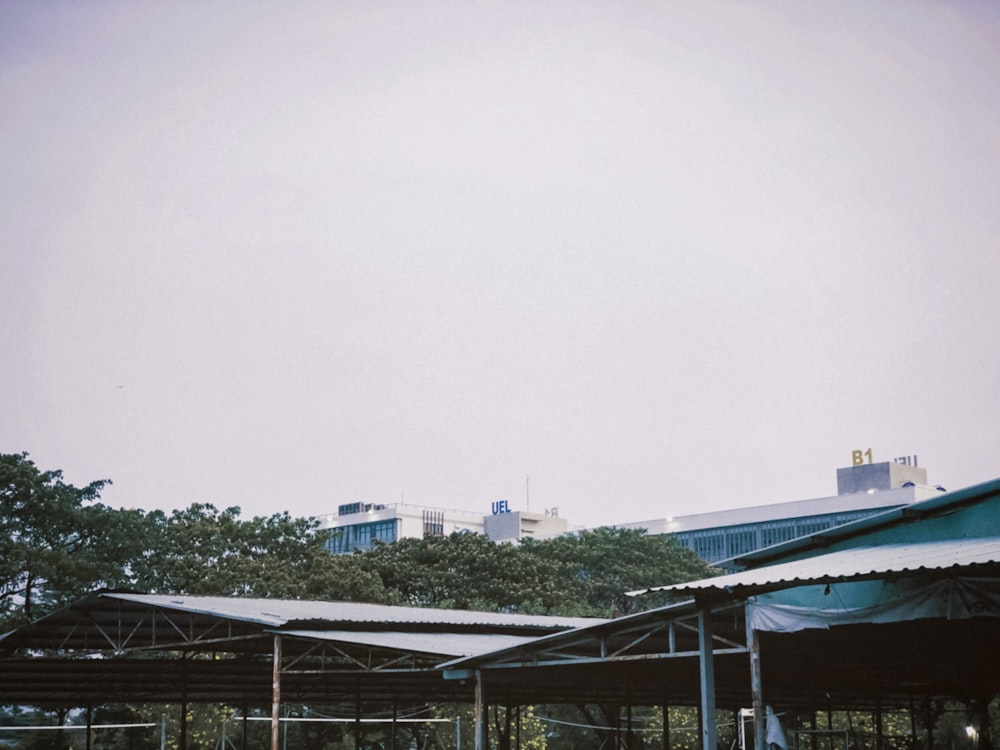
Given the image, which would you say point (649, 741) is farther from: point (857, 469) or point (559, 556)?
point (857, 469)

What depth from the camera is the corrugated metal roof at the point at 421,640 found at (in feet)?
64.8

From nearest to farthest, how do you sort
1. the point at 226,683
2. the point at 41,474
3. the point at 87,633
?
the point at 87,633 < the point at 226,683 < the point at 41,474

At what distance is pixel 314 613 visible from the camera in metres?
22.5

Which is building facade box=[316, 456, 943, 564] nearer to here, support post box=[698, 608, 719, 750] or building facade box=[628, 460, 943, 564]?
building facade box=[628, 460, 943, 564]

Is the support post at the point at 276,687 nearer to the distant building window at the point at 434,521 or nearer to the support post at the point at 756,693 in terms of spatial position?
the support post at the point at 756,693

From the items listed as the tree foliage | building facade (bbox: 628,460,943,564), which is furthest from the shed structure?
building facade (bbox: 628,460,943,564)

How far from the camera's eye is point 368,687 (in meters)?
27.9

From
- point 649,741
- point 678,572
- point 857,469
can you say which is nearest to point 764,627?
point 649,741

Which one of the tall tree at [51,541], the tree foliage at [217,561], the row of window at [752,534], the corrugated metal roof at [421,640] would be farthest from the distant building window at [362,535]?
the corrugated metal roof at [421,640]

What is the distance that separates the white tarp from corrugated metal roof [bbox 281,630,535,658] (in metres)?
6.24

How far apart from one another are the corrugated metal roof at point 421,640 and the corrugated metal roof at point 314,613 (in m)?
0.27

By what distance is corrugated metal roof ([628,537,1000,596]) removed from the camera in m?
11.5

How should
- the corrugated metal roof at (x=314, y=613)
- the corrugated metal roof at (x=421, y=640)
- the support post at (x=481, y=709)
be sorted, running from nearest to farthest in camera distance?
the support post at (x=481, y=709)
the corrugated metal roof at (x=421, y=640)
the corrugated metal roof at (x=314, y=613)

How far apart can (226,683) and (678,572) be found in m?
36.0
